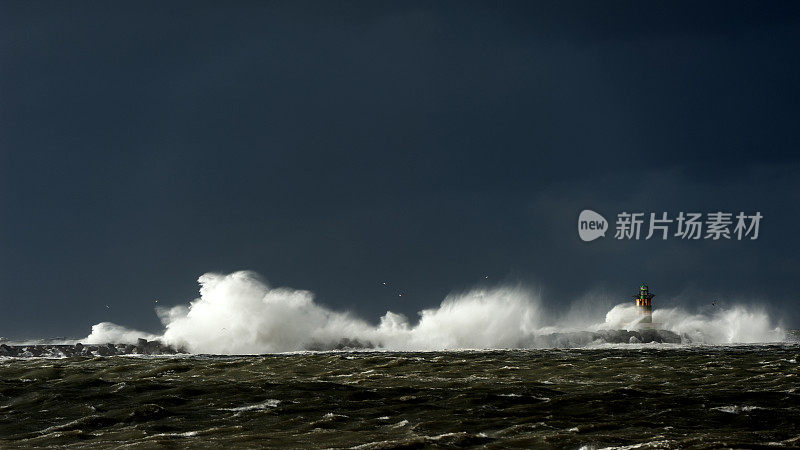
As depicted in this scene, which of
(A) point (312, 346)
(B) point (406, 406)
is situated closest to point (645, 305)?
(A) point (312, 346)

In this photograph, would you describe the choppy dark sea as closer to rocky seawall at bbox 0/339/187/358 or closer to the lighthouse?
rocky seawall at bbox 0/339/187/358

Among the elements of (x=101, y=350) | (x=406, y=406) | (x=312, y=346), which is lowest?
(x=406, y=406)

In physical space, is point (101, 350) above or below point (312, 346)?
above

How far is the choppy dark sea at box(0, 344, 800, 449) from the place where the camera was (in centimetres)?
2161

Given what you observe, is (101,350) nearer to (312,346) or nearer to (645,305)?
(312,346)

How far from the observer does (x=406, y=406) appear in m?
27.4

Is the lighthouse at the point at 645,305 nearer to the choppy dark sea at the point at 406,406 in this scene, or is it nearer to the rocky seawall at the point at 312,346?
the rocky seawall at the point at 312,346

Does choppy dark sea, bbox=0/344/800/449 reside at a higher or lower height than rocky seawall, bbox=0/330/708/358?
lower

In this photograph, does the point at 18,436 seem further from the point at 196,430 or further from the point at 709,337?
the point at 709,337

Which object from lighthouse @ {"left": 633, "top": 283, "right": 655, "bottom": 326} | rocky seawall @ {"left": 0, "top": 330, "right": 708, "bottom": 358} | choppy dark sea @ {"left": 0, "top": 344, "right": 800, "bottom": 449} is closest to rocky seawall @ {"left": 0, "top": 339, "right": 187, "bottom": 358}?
rocky seawall @ {"left": 0, "top": 330, "right": 708, "bottom": 358}

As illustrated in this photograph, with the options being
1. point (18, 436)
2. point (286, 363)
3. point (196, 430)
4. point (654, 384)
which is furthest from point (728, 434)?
point (286, 363)

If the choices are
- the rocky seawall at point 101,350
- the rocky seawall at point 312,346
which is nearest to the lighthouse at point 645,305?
the rocky seawall at point 312,346

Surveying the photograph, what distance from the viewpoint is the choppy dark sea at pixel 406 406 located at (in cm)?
2161

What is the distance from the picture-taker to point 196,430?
23.6m
